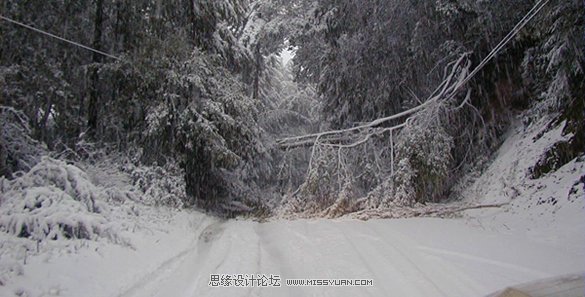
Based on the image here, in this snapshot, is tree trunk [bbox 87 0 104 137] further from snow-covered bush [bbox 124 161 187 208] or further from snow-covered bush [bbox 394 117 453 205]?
snow-covered bush [bbox 394 117 453 205]

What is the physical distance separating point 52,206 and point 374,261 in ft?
12.9

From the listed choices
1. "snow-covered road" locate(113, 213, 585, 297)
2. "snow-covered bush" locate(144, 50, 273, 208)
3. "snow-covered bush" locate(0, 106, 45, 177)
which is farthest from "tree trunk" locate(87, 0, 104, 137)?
"snow-covered road" locate(113, 213, 585, 297)

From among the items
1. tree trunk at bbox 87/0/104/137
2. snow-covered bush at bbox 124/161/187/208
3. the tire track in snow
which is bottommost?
the tire track in snow

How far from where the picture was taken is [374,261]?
16.5 feet

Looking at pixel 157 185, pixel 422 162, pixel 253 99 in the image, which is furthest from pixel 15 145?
pixel 422 162

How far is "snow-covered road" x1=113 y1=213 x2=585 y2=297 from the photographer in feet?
13.7

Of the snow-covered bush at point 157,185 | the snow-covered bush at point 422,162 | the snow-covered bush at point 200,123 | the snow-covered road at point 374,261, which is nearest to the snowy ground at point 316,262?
the snow-covered road at point 374,261

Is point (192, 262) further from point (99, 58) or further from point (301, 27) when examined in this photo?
point (301, 27)

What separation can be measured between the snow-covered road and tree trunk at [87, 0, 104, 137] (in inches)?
189

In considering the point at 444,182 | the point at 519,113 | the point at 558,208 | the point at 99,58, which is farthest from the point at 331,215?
the point at 99,58

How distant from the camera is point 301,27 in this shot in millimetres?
14352

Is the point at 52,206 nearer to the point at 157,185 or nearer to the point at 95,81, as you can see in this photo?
the point at 157,185

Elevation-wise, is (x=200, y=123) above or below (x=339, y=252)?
above

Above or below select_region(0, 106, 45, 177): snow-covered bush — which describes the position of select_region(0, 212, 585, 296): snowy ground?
below
